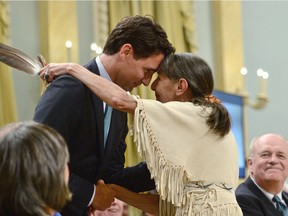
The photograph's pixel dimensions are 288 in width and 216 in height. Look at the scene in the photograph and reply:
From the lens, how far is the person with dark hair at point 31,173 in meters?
1.62

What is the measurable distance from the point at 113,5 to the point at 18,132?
142 inches

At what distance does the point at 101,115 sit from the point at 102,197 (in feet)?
1.04

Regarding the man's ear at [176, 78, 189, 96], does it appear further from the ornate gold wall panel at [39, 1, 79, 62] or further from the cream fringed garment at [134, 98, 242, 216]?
the ornate gold wall panel at [39, 1, 79, 62]

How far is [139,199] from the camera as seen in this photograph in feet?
9.67

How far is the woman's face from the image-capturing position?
2.84 meters

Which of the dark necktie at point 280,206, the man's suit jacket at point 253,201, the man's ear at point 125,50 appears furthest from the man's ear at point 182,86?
the dark necktie at point 280,206

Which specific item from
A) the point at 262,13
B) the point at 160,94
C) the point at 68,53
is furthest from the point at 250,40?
the point at 160,94

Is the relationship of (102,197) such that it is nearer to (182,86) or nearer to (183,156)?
(183,156)

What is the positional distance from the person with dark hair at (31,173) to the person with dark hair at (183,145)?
0.91 m

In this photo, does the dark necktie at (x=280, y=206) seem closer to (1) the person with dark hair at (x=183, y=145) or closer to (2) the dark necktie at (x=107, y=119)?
(1) the person with dark hair at (x=183, y=145)

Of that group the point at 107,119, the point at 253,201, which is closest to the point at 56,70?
the point at 107,119

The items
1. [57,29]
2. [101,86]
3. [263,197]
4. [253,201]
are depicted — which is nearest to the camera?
[101,86]

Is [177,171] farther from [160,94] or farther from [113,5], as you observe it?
[113,5]

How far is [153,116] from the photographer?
104 inches
